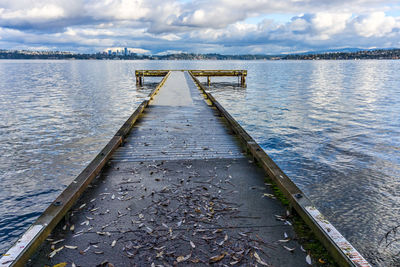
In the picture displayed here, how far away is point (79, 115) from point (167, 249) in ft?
64.4

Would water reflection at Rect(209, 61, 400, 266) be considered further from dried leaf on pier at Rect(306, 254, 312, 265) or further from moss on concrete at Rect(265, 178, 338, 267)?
dried leaf on pier at Rect(306, 254, 312, 265)

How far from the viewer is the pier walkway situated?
374cm

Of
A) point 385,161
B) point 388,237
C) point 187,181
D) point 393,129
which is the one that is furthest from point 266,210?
point 393,129

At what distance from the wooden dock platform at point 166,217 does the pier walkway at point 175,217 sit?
0.05ft

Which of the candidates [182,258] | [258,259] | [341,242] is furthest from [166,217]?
[341,242]

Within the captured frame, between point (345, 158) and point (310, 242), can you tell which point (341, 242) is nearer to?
point (310, 242)

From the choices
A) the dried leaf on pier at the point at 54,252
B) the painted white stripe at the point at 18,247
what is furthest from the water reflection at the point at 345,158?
the painted white stripe at the point at 18,247

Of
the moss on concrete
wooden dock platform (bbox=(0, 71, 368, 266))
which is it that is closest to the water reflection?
the moss on concrete

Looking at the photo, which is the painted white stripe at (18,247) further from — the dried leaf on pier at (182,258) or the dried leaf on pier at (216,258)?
the dried leaf on pier at (216,258)

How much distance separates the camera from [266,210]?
4883mm

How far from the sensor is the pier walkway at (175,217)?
12.3ft

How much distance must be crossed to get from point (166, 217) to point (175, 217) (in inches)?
6.0

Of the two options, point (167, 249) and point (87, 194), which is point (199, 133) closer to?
point (87, 194)

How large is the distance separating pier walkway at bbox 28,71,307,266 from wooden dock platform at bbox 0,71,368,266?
0.05 feet
